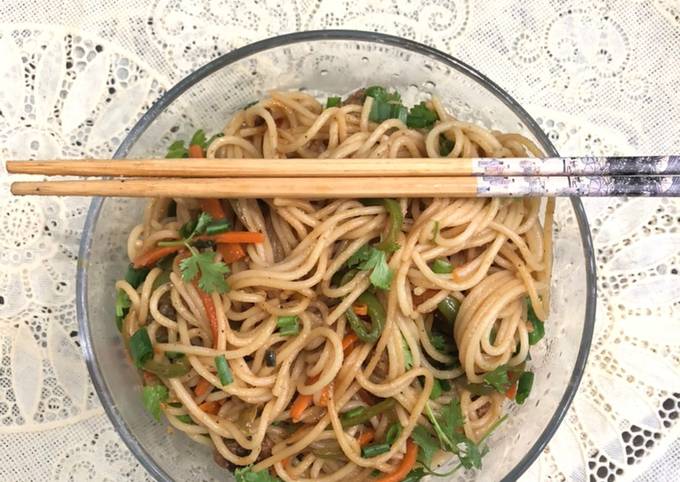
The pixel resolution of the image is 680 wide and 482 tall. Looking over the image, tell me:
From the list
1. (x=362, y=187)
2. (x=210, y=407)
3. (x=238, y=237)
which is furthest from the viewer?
(x=210, y=407)

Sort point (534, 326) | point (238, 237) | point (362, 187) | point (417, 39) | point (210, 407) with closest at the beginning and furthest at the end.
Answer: point (362, 187) → point (238, 237) → point (210, 407) → point (534, 326) → point (417, 39)

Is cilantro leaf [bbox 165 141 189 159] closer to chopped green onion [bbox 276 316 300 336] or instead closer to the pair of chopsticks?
the pair of chopsticks

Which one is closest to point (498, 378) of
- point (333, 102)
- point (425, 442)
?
point (425, 442)

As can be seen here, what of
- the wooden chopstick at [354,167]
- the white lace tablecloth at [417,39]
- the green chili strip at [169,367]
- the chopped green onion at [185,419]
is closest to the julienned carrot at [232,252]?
the wooden chopstick at [354,167]

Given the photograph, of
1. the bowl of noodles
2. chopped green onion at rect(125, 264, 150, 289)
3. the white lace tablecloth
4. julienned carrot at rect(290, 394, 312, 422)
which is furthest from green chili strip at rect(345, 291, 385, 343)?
the white lace tablecloth

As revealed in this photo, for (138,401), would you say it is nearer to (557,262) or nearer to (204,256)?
(204,256)

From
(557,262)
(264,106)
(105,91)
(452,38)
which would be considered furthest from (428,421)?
(105,91)

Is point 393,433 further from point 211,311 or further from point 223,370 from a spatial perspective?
point 211,311
